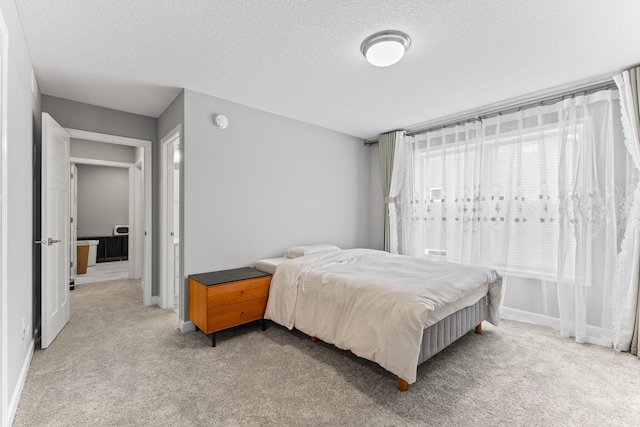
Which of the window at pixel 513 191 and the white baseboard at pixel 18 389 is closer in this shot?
the white baseboard at pixel 18 389

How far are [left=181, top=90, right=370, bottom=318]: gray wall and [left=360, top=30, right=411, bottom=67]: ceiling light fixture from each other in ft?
5.80

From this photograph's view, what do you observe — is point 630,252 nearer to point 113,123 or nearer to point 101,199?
point 113,123

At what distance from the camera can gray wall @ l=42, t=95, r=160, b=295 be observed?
3.16 meters

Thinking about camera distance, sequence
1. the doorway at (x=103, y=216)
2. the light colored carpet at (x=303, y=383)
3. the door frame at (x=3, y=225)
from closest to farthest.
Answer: the door frame at (x=3, y=225)
the light colored carpet at (x=303, y=383)
the doorway at (x=103, y=216)

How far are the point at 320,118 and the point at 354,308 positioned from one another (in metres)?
2.66

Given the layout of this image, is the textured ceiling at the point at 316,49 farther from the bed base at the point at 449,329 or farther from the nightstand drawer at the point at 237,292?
the bed base at the point at 449,329

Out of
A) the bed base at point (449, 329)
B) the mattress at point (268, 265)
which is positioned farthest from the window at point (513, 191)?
the mattress at point (268, 265)

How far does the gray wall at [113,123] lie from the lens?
3164 millimetres

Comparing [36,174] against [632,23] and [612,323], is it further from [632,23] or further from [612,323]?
[612,323]

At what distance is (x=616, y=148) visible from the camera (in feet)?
8.96

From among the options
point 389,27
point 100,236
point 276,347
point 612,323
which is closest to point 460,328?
point 612,323

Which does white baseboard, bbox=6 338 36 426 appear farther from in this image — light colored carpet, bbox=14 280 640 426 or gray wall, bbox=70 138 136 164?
gray wall, bbox=70 138 136 164

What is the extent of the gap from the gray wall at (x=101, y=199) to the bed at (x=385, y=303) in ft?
19.7

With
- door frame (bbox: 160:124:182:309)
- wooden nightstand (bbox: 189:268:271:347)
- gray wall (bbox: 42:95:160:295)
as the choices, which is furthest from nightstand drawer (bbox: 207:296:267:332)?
gray wall (bbox: 42:95:160:295)
